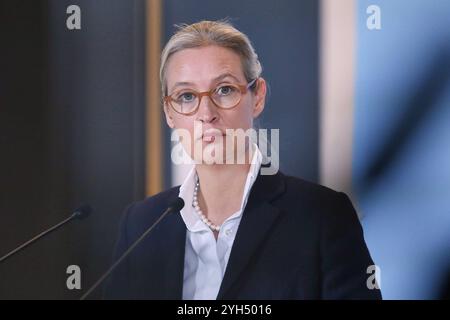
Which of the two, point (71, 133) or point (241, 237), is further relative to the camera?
point (71, 133)

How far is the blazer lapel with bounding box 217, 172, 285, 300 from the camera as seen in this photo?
1.61 meters

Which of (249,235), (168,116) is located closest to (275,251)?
(249,235)

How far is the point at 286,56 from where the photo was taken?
1687mm

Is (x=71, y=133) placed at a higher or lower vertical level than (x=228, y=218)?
higher

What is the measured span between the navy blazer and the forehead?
0.99 feet

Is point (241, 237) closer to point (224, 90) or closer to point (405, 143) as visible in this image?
point (224, 90)

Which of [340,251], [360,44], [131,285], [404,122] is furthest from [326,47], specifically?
[131,285]

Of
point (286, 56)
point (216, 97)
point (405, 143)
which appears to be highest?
point (286, 56)

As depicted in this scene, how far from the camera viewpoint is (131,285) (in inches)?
66.1

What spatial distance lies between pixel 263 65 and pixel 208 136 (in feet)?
0.80

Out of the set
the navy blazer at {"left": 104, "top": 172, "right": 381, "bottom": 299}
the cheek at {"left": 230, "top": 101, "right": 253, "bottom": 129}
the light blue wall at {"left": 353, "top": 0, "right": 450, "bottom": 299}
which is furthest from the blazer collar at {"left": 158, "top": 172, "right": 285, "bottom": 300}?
the light blue wall at {"left": 353, "top": 0, "right": 450, "bottom": 299}

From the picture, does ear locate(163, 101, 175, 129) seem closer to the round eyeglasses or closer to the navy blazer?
the round eyeglasses

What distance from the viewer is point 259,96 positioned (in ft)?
5.47

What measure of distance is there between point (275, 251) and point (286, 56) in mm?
525
